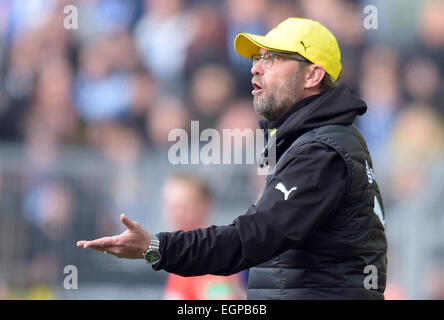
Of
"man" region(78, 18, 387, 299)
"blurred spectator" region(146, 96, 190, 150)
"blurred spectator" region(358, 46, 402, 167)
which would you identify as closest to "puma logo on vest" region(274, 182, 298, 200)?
"man" region(78, 18, 387, 299)

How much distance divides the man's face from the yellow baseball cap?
0.06 m

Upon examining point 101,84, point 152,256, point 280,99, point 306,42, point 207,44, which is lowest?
point 152,256

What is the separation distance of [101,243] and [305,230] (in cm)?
76

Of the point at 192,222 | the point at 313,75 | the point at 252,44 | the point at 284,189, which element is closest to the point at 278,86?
the point at 313,75

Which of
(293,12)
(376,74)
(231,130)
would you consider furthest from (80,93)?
(376,74)

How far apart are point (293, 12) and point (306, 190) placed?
6.00m

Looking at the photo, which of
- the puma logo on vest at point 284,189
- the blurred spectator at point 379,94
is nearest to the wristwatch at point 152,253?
the puma logo on vest at point 284,189

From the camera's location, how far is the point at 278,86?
3.76 metres

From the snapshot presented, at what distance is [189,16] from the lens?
917cm

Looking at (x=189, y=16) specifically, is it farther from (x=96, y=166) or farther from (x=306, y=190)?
(x=306, y=190)

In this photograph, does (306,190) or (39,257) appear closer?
(306,190)

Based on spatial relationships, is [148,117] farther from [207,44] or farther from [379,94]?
[379,94]
